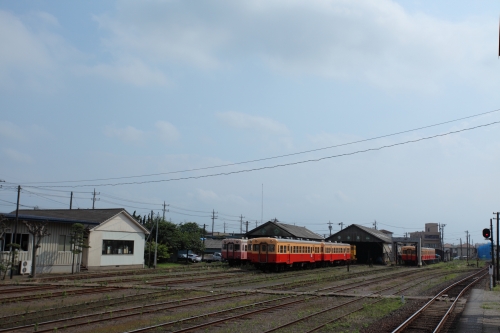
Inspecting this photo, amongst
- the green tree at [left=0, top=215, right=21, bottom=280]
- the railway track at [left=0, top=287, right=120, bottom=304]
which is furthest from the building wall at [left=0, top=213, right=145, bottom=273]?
the railway track at [left=0, top=287, right=120, bottom=304]

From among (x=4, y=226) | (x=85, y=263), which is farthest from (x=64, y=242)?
Answer: (x=4, y=226)

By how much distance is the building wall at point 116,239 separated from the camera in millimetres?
33469

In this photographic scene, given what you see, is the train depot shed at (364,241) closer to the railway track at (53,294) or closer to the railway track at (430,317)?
the railway track at (430,317)

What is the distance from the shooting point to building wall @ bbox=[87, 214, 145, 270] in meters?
33.5

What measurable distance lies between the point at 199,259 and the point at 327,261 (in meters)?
14.9

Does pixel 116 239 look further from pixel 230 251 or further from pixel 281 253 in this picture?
pixel 281 253

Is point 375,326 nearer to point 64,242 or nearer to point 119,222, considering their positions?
point 64,242

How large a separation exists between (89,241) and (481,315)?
26.0m

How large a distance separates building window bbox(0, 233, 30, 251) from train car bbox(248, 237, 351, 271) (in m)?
16.7

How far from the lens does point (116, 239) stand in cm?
3588

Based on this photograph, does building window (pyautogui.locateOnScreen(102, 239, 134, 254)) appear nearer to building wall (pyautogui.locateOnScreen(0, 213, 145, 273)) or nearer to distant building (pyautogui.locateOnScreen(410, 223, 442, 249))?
building wall (pyautogui.locateOnScreen(0, 213, 145, 273))

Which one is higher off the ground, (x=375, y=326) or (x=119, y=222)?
(x=119, y=222)

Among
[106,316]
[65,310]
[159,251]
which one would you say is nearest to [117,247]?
[159,251]

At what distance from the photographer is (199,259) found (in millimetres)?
53812
